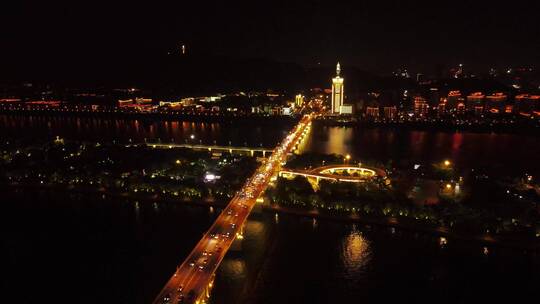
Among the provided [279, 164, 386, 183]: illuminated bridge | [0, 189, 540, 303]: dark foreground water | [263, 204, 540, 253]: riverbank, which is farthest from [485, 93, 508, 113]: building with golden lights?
[0, 189, 540, 303]: dark foreground water

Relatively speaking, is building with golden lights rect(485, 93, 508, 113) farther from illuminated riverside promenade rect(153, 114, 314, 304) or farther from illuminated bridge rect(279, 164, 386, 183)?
illuminated riverside promenade rect(153, 114, 314, 304)

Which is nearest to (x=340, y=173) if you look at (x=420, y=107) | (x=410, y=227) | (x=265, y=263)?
(x=410, y=227)

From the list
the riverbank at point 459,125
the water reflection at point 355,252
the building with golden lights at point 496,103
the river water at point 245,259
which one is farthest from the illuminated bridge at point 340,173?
the building with golden lights at point 496,103

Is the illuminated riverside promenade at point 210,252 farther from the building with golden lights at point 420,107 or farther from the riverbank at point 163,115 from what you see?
the building with golden lights at point 420,107

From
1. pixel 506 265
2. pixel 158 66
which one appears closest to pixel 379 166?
pixel 506 265

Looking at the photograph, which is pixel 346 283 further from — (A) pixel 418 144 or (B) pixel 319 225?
(A) pixel 418 144

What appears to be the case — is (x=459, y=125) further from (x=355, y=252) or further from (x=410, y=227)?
(x=355, y=252)
